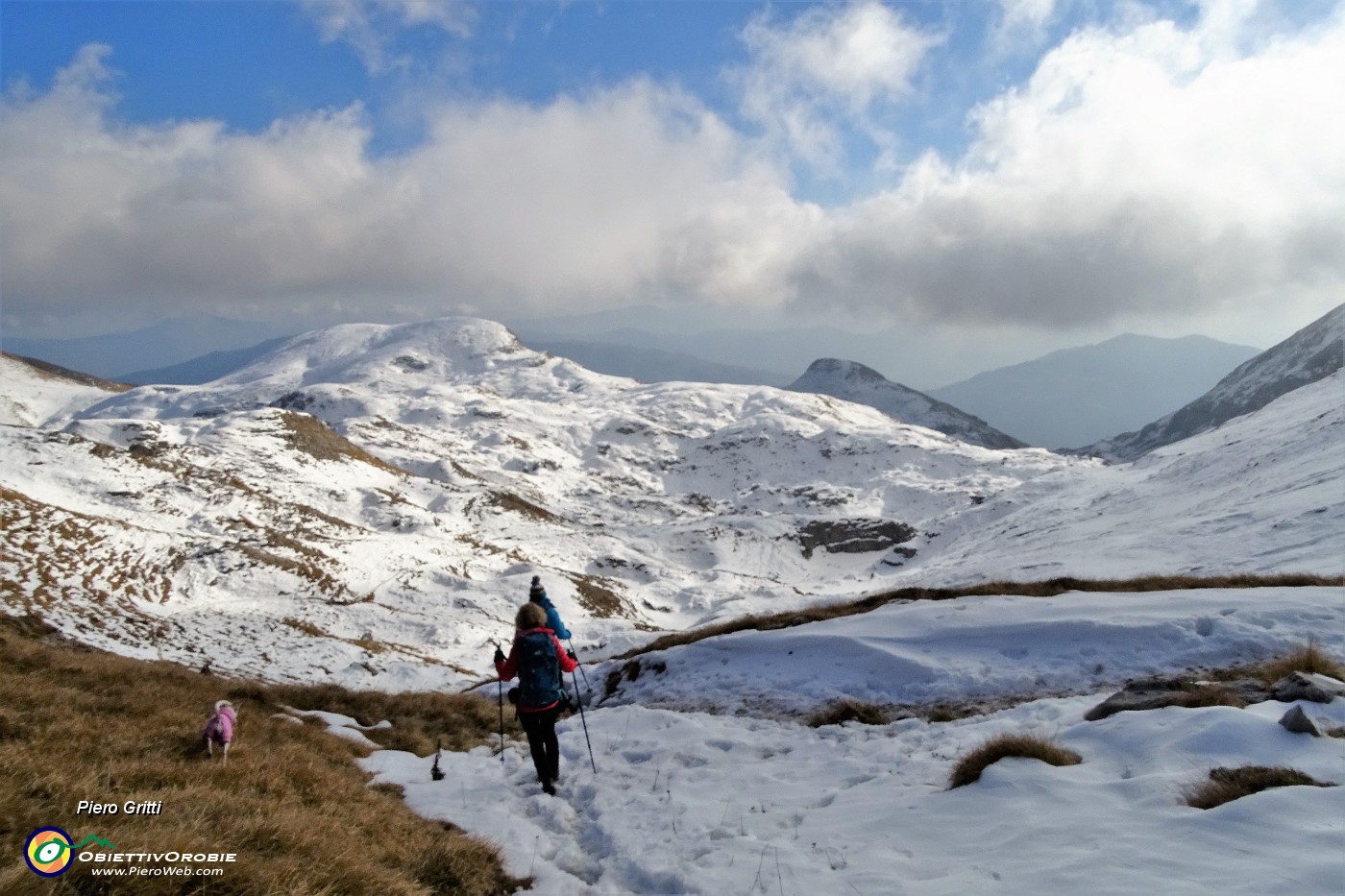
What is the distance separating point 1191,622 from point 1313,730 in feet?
23.5

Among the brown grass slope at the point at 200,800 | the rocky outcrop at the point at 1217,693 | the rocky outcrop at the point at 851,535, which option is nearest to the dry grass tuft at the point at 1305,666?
the rocky outcrop at the point at 1217,693

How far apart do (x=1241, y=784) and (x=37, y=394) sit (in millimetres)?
250997

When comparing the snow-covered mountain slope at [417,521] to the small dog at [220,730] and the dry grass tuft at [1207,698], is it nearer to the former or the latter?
the small dog at [220,730]

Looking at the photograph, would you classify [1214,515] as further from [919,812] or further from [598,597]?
[598,597]

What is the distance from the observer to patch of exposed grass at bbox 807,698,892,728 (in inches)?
402

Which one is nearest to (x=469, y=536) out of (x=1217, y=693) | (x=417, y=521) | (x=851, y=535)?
(x=417, y=521)

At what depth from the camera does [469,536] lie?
240 ft

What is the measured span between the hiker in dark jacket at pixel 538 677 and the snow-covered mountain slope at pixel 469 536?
819 inches

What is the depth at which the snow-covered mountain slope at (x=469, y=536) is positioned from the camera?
2944 centimetres

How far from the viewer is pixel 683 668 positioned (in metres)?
15.2

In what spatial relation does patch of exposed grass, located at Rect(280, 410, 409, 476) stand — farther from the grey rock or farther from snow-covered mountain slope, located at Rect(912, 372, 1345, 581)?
the grey rock

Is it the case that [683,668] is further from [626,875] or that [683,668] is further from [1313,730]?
[1313,730]

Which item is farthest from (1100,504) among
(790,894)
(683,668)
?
(790,894)

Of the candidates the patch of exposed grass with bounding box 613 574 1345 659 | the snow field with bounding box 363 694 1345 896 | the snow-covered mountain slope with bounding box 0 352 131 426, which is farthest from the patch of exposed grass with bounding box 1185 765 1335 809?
the snow-covered mountain slope with bounding box 0 352 131 426
